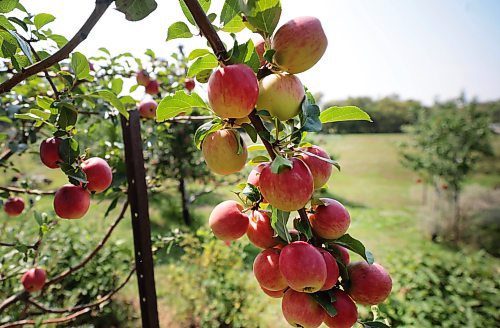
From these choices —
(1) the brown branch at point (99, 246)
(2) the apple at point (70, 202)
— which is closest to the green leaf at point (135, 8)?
(2) the apple at point (70, 202)

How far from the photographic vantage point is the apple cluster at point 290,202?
34 centimetres

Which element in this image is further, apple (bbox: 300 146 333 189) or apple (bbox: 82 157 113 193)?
apple (bbox: 82 157 113 193)

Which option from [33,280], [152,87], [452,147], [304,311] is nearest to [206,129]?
[304,311]

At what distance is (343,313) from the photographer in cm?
40

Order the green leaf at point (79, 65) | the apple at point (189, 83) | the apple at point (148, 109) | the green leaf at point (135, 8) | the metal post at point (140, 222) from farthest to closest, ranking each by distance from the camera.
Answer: the apple at point (189, 83), the apple at point (148, 109), the metal post at point (140, 222), the green leaf at point (79, 65), the green leaf at point (135, 8)

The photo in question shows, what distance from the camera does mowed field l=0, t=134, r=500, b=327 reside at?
3281mm

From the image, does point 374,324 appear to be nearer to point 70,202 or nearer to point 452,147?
point 70,202

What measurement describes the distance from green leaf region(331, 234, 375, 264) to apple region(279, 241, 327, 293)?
6 centimetres

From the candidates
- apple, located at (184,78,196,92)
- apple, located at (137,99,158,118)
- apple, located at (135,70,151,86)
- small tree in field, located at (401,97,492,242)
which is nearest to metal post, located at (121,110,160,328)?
apple, located at (137,99,158,118)

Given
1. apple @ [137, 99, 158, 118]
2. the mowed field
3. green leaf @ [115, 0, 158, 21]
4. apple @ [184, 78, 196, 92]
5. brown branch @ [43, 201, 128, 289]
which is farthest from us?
the mowed field

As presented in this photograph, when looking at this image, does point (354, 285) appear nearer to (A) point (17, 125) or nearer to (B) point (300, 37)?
(B) point (300, 37)

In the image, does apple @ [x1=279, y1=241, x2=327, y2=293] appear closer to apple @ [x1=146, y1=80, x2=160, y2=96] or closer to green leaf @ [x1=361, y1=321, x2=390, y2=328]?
green leaf @ [x1=361, y1=321, x2=390, y2=328]

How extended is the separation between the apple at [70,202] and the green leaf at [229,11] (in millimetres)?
426

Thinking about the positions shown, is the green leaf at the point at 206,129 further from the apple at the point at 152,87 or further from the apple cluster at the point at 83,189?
the apple at the point at 152,87
